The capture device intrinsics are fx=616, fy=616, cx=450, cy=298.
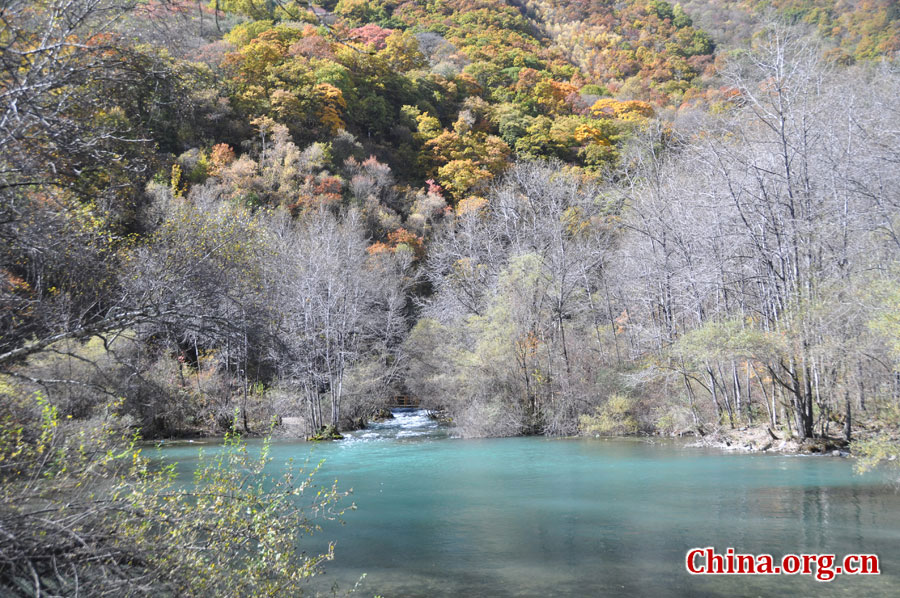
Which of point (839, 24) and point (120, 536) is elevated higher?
point (839, 24)

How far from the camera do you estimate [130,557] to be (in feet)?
12.7

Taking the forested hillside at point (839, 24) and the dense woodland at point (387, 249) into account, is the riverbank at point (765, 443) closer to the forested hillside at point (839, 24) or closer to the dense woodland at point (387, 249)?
the dense woodland at point (387, 249)

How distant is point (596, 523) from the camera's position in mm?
9922

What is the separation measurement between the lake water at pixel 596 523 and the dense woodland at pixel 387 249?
1.47 meters

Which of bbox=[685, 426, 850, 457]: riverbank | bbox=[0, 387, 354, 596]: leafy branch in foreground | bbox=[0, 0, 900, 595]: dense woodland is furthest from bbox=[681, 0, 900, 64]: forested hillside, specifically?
bbox=[0, 387, 354, 596]: leafy branch in foreground

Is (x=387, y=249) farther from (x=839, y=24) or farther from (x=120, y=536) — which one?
(x=839, y=24)

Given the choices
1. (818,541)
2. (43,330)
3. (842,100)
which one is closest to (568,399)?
(842,100)

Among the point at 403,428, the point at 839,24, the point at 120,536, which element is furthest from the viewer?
the point at 839,24

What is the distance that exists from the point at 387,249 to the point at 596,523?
25.8m

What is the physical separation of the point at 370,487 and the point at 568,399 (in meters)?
11.8

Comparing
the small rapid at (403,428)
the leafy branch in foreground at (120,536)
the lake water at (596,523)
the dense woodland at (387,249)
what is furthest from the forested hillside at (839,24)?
the leafy branch in foreground at (120,536)

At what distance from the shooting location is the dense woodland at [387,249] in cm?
373

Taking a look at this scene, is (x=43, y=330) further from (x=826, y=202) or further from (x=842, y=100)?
(x=842, y=100)

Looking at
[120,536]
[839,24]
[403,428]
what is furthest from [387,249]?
[839,24]
